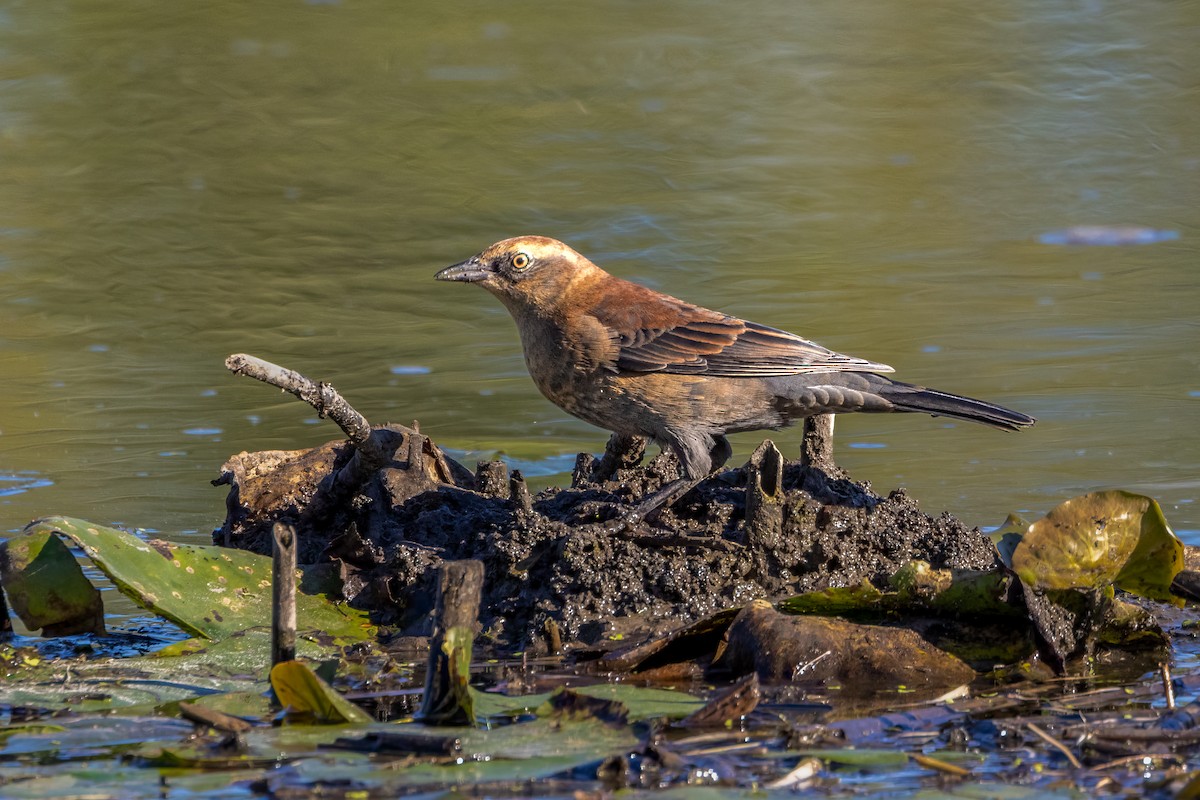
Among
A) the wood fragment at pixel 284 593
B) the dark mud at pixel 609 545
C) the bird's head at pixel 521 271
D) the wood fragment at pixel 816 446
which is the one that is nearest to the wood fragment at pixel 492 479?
the dark mud at pixel 609 545

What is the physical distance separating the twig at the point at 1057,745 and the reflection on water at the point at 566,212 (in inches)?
120

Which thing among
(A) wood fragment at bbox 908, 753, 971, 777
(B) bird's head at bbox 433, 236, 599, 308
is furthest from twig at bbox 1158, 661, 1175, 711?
(B) bird's head at bbox 433, 236, 599, 308

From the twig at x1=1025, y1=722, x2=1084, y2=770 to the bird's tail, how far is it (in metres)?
2.67

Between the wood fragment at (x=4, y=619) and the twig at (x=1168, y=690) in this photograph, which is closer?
the twig at (x=1168, y=690)

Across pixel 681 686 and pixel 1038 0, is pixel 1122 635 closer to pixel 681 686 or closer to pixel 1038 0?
pixel 681 686

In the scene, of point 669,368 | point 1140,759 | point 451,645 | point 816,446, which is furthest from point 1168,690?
point 669,368

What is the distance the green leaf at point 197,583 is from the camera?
5.24 metres

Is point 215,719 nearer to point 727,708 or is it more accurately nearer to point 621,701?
point 621,701

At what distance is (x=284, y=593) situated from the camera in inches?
173

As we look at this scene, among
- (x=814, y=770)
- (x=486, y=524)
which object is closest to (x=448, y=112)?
(x=486, y=524)

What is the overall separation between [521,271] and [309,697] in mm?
3115

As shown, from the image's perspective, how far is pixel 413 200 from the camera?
45.1 ft

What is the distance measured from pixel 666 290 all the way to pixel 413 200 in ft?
11.4

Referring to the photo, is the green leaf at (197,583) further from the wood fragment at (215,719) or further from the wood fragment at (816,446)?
the wood fragment at (816,446)
